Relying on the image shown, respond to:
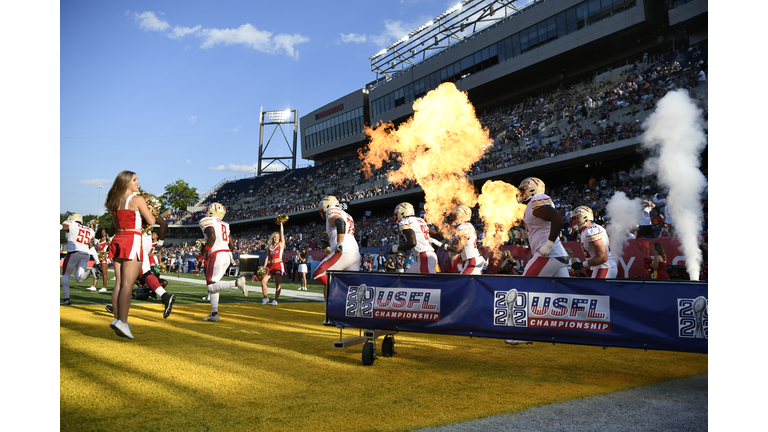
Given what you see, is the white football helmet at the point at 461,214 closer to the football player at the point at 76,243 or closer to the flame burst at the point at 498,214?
the flame burst at the point at 498,214

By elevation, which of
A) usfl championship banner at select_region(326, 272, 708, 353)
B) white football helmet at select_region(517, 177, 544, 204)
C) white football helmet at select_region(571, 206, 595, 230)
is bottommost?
usfl championship banner at select_region(326, 272, 708, 353)

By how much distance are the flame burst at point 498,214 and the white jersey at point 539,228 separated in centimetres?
960

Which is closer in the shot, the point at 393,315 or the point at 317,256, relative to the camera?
the point at 393,315

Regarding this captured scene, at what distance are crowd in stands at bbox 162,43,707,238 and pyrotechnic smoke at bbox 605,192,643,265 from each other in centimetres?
139

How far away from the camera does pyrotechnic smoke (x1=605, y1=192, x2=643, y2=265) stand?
51.5 ft

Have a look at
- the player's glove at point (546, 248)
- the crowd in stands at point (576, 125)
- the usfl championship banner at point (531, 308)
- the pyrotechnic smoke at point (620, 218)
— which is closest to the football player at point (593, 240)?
the player's glove at point (546, 248)

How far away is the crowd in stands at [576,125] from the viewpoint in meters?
A: 23.8

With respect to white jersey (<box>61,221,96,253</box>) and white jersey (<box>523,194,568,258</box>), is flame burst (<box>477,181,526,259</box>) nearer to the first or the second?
white jersey (<box>523,194,568,258</box>)

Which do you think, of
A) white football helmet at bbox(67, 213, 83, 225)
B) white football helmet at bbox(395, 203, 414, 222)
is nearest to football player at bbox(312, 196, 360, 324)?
white football helmet at bbox(395, 203, 414, 222)

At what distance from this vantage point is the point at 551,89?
115 feet

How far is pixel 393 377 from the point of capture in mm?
4746
